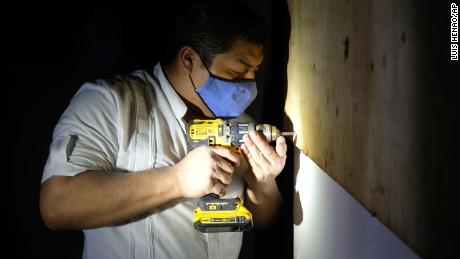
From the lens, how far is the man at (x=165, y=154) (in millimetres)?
1227

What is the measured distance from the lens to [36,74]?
1.85 metres

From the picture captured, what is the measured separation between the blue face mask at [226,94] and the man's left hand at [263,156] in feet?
0.74

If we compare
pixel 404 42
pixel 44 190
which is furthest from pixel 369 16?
pixel 44 190

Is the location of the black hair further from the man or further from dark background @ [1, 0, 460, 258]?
dark background @ [1, 0, 460, 258]

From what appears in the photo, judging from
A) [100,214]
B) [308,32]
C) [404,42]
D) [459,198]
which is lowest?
[100,214]

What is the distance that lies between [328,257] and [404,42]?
2.43 feet

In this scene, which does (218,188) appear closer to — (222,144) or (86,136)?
(222,144)

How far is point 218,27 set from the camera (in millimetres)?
1491

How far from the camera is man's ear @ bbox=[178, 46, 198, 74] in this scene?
152 centimetres

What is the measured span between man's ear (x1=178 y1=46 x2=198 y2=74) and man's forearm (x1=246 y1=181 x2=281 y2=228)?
Result: 609 mm

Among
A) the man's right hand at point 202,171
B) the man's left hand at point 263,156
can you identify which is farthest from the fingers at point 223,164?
the man's left hand at point 263,156

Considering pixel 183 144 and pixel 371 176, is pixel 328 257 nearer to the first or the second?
pixel 371 176

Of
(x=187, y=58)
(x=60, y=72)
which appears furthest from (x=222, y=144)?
(x=60, y=72)

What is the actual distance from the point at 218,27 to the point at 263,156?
0.58 m
